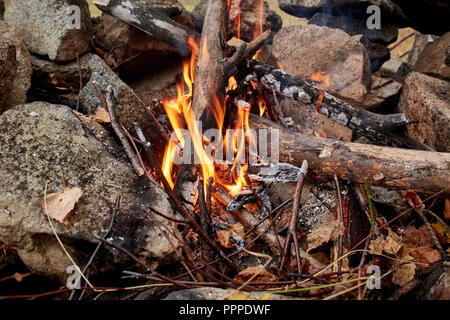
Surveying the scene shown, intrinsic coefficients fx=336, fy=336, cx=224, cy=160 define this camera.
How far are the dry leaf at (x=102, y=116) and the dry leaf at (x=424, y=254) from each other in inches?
95.6

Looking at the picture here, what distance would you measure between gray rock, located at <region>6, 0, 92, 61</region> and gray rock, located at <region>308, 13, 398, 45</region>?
313 centimetres

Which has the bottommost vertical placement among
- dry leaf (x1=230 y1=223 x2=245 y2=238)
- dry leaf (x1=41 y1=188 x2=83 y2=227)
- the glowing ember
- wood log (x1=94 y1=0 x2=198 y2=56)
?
dry leaf (x1=230 y1=223 x2=245 y2=238)

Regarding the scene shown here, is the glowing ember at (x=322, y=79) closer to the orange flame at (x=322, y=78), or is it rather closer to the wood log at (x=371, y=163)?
the orange flame at (x=322, y=78)

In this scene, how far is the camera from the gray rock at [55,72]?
355 centimetres

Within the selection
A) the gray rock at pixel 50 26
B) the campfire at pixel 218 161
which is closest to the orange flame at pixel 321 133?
the campfire at pixel 218 161

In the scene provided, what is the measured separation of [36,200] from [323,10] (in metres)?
4.33

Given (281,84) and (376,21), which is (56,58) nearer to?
(281,84)

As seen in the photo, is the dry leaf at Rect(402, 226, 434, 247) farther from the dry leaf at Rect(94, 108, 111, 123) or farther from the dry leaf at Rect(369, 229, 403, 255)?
the dry leaf at Rect(94, 108, 111, 123)

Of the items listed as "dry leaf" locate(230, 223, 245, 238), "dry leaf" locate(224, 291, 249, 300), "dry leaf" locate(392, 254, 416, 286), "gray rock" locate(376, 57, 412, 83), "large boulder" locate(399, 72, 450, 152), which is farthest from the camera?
"gray rock" locate(376, 57, 412, 83)

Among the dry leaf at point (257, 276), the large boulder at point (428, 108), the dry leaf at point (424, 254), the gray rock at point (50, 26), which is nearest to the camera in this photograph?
the dry leaf at point (257, 276)

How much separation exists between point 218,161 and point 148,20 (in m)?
1.78

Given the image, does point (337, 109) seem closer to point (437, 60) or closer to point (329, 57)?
point (329, 57)

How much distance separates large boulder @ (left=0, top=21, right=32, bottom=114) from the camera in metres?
2.59
